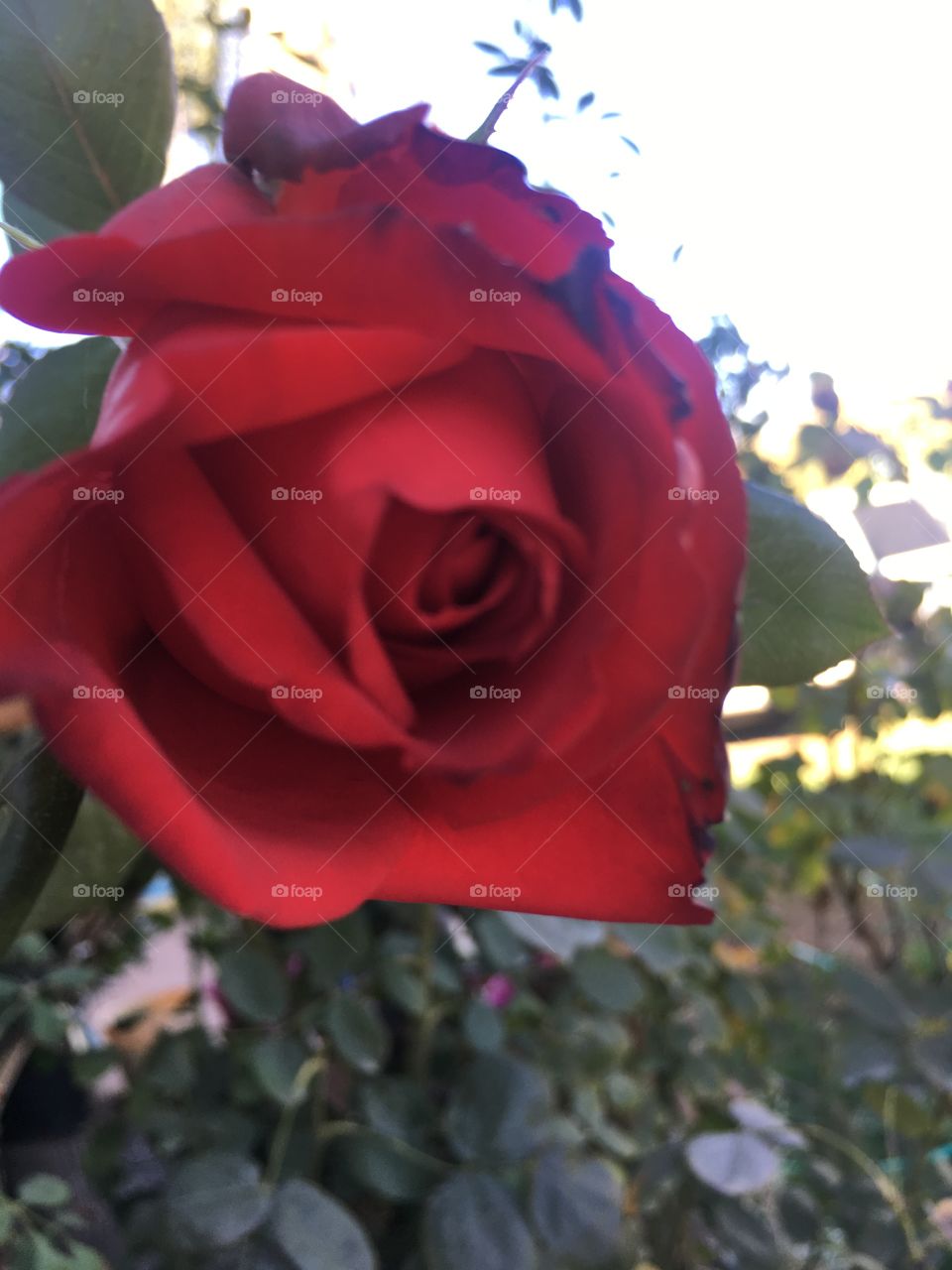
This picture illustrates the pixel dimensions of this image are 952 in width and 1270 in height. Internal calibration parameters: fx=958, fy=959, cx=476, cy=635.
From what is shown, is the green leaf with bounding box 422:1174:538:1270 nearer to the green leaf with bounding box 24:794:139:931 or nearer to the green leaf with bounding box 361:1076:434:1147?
the green leaf with bounding box 361:1076:434:1147

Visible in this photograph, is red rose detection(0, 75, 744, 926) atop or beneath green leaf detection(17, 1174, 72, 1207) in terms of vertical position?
atop

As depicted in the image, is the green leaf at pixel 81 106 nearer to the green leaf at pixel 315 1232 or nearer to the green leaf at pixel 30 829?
the green leaf at pixel 30 829

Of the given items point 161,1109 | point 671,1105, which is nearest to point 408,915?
point 161,1109

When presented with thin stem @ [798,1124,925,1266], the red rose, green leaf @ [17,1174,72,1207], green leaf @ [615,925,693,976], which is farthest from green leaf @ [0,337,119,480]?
thin stem @ [798,1124,925,1266]

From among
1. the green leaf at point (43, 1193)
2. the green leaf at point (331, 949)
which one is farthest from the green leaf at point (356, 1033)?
the green leaf at point (43, 1193)

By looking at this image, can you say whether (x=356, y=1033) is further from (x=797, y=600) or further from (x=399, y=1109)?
(x=797, y=600)

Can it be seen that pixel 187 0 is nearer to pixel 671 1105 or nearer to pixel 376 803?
pixel 376 803

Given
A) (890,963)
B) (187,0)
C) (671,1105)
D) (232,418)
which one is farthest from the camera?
(890,963)
